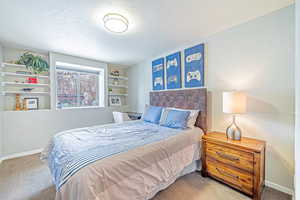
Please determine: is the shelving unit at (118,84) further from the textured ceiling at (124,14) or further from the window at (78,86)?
the textured ceiling at (124,14)

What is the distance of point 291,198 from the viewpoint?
162cm

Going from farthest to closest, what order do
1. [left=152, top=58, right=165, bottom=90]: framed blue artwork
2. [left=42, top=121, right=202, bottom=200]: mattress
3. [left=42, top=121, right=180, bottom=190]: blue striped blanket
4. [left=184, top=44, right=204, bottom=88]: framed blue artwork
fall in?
[left=152, top=58, right=165, bottom=90]: framed blue artwork < [left=184, top=44, right=204, bottom=88]: framed blue artwork < [left=42, top=121, right=180, bottom=190]: blue striped blanket < [left=42, top=121, right=202, bottom=200]: mattress

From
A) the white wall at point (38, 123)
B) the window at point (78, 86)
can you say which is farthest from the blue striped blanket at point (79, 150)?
the window at point (78, 86)

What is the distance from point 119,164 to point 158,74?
104 inches

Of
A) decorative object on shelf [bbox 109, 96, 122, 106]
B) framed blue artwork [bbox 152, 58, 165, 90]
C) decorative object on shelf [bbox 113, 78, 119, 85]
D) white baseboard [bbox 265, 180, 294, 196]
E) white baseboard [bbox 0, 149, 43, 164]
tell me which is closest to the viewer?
white baseboard [bbox 265, 180, 294, 196]

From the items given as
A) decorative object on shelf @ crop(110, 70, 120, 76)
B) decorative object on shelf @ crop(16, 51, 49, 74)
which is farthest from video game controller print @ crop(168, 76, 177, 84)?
decorative object on shelf @ crop(16, 51, 49, 74)

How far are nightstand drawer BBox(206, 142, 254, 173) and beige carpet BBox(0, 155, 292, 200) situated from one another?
1.23 feet

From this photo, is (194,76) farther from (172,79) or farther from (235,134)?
(235,134)

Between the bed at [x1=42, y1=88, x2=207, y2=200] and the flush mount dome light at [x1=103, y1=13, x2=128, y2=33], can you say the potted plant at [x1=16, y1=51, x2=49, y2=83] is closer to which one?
the bed at [x1=42, y1=88, x2=207, y2=200]

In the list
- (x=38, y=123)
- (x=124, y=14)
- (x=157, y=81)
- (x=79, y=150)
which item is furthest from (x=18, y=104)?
(x=157, y=81)

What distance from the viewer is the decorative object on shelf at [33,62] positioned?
304 centimetres

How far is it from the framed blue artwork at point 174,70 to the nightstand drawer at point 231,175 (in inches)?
67.5

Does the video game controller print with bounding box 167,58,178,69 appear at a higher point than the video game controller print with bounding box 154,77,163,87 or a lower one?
higher

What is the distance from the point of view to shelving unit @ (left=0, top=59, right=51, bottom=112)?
9.25 ft
